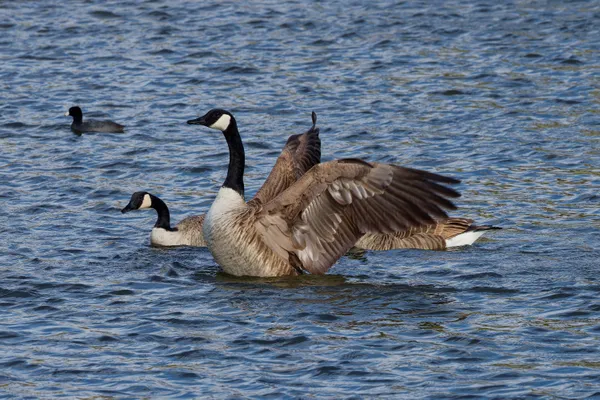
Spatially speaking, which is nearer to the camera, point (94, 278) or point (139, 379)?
point (139, 379)

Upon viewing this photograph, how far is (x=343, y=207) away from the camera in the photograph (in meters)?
11.6

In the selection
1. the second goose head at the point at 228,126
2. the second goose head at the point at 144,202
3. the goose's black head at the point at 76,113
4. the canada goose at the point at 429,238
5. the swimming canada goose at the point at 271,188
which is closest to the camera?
the second goose head at the point at 228,126

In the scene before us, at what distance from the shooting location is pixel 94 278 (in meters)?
11.9

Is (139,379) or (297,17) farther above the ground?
(297,17)

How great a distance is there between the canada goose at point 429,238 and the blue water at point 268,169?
26 cm

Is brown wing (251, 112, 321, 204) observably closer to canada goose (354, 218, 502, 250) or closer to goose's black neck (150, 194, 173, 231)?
canada goose (354, 218, 502, 250)

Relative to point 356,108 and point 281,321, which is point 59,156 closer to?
point 356,108

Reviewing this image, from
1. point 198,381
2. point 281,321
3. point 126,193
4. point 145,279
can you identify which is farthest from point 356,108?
point 198,381

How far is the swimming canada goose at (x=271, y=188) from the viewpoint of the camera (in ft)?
43.5

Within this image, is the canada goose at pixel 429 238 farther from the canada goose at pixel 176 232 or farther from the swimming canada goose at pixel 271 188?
the canada goose at pixel 176 232

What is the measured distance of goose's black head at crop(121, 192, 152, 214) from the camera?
14250mm

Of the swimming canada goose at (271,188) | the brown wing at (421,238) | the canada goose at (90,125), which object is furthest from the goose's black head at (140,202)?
the canada goose at (90,125)

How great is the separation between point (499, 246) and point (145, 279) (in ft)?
12.9

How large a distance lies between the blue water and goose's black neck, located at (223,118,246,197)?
0.97 m
